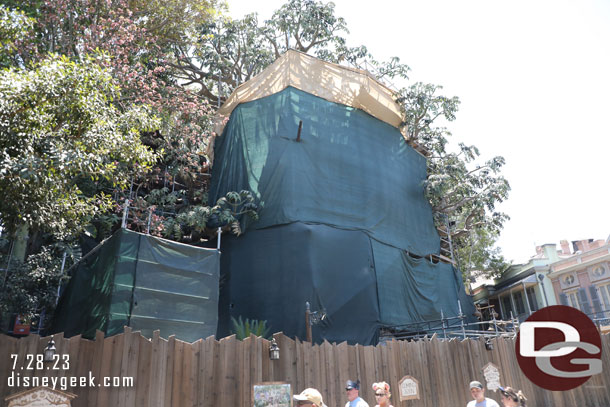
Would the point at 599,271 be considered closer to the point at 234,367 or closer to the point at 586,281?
the point at 586,281

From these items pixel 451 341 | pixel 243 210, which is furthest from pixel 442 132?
pixel 451 341

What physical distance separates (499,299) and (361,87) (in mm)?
21409

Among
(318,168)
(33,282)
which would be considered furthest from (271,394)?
(318,168)

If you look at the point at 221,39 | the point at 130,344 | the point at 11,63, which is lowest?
the point at 130,344

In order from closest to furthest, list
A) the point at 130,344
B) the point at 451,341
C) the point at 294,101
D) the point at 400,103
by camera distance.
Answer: the point at 130,344, the point at 451,341, the point at 294,101, the point at 400,103

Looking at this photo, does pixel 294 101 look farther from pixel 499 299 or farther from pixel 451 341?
pixel 499 299

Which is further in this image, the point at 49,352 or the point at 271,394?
the point at 271,394

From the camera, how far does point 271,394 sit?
715cm

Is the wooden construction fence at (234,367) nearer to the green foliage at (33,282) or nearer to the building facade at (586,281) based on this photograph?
the green foliage at (33,282)

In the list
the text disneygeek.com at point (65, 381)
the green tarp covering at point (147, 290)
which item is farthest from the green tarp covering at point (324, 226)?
the text disneygeek.com at point (65, 381)

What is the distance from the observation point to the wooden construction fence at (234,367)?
5.95m

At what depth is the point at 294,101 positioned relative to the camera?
1600 cm

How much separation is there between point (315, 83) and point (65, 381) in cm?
1342

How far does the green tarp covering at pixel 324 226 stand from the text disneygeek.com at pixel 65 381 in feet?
23.7
